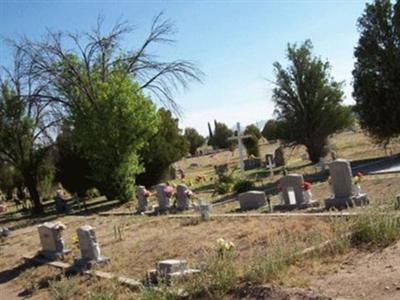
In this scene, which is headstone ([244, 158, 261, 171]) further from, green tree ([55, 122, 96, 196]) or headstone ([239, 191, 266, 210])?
headstone ([239, 191, 266, 210])

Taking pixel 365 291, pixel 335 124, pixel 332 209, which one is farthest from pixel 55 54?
pixel 365 291

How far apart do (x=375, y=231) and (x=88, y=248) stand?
20.1 feet

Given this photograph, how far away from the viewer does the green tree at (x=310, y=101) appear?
3231 centimetres

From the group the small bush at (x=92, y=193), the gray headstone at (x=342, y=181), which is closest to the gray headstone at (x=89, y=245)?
the gray headstone at (x=342, y=181)

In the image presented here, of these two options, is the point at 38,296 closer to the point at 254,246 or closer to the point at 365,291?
the point at 254,246

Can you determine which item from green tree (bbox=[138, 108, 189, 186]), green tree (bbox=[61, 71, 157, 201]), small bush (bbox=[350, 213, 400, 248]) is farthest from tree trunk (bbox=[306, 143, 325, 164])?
small bush (bbox=[350, 213, 400, 248])

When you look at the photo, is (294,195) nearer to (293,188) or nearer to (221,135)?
(293,188)

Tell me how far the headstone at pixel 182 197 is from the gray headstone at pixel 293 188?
166 inches

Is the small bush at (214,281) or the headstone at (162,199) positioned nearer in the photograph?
the small bush at (214,281)

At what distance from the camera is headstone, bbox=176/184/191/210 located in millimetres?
18188

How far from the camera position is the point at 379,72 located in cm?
2848

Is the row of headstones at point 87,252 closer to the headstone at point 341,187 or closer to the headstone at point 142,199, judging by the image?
the headstone at point 341,187

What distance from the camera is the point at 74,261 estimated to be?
11.8 metres

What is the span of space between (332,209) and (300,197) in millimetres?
1907
